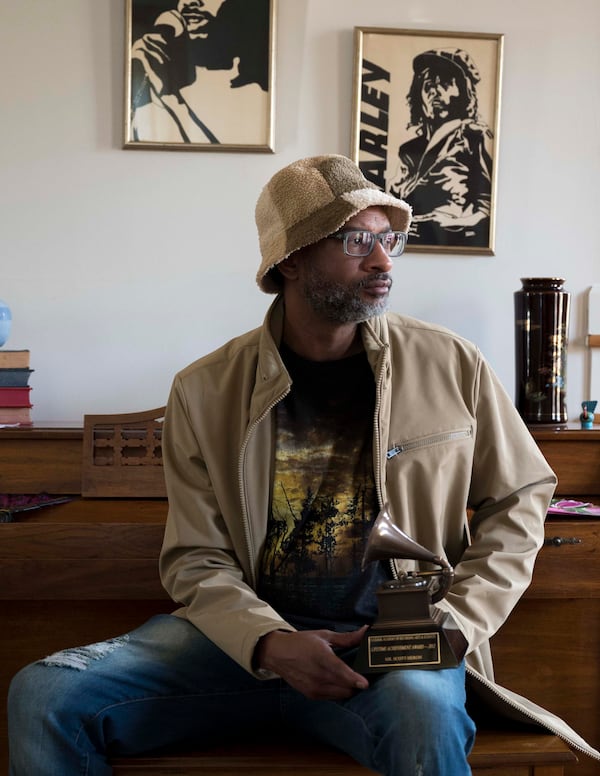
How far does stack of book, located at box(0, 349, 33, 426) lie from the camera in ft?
8.53

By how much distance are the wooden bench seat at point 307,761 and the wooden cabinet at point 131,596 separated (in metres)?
0.54

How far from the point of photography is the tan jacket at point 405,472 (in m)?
1.82

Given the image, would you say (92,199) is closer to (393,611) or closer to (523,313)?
(523,313)

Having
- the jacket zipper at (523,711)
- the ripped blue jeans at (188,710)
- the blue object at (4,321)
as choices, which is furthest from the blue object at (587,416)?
the blue object at (4,321)

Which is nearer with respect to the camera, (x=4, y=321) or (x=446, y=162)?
(x=4, y=321)

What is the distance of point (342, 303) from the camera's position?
1931mm

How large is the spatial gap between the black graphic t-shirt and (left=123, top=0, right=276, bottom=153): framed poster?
1183mm

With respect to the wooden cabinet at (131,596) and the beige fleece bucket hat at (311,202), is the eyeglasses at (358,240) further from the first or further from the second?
the wooden cabinet at (131,596)

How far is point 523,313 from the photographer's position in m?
2.68

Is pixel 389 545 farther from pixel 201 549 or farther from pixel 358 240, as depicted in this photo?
pixel 358 240

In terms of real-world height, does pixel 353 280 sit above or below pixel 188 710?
above

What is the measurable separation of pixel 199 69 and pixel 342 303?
4.26ft

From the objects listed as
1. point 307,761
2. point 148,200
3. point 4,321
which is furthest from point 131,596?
point 148,200

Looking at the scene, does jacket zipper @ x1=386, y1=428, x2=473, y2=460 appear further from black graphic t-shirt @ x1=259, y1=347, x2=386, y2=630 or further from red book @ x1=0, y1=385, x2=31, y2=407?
red book @ x1=0, y1=385, x2=31, y2=407
